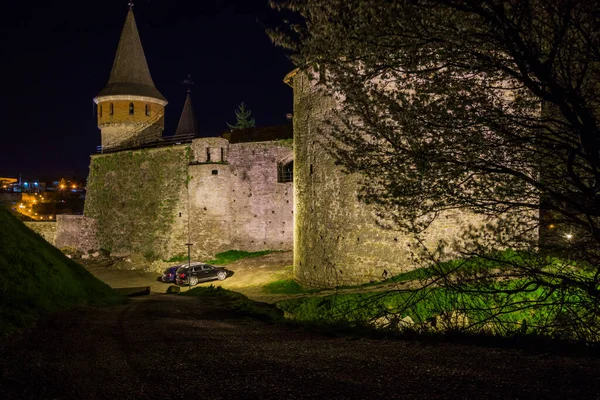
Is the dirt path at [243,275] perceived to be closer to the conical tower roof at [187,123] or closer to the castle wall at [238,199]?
the castle wall at [238,199]

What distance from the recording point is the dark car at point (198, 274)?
20.8 m

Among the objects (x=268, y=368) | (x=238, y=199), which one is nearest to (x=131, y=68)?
(x=238, y=199)

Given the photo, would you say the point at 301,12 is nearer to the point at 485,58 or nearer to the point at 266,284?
the point at 485,58

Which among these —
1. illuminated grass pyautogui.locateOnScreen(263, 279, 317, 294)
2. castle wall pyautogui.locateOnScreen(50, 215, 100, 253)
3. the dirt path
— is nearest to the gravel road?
illuminated grass pyautogui.locateOnScreen(263, 279, 317, 294)

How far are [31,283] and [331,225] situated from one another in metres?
8.85

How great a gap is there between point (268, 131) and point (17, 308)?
2095 centimetres

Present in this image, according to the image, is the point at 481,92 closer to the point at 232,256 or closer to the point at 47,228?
the point at 232,256

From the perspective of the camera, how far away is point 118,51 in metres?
34.7

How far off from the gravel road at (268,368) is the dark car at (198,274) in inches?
552

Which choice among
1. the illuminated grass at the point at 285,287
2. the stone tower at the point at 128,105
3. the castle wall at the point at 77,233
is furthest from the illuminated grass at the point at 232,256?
the stone tower at the point at 128,105

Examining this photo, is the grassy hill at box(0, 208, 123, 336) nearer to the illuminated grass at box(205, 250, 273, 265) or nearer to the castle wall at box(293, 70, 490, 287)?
the castle wall at box(293, 70, 490, 287)

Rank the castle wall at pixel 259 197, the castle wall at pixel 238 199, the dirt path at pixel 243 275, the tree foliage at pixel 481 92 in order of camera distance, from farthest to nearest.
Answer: the castle wall at pixel 259 197 < the castle wall at pixel 238 199 < the dirt path at pixel 243 275 < the tree foliage at pixel 481 92

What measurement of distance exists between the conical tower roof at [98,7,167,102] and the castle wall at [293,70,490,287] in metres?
21.6

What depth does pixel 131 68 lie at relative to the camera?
34.4 m
